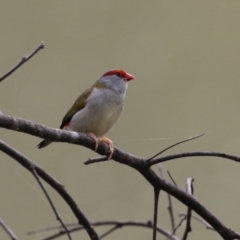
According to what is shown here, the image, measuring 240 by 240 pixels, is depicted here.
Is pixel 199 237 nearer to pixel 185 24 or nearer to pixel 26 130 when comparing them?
pixel 185 24

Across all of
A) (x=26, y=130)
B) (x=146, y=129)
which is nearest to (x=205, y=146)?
(x=146, y=129)

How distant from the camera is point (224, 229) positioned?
1.53 m

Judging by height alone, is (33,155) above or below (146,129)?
below

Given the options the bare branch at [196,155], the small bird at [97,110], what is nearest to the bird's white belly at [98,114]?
the small bird at [97,110]

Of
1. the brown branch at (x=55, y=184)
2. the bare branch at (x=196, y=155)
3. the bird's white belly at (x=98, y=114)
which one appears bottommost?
the brown branch at (x=55, y=184)

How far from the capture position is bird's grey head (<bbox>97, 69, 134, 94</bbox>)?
86.6 inches

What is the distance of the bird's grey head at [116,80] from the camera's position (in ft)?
7.22

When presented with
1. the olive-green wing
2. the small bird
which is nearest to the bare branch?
the small bird

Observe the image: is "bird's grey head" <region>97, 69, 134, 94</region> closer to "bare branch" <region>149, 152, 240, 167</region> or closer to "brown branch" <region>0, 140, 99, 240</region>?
"brown branch" <region>0, 140, 99, 240</region>

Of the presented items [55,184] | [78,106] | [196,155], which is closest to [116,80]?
[78,106]

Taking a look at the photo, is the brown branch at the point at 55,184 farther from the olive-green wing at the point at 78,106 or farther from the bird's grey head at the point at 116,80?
the bird's grey head at the point at 116,80

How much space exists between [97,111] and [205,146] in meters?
1.42

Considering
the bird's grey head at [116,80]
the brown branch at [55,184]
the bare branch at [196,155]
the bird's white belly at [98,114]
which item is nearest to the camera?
the bare branch at [196,155]

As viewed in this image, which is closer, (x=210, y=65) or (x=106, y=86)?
(x=106, y=86)
